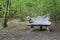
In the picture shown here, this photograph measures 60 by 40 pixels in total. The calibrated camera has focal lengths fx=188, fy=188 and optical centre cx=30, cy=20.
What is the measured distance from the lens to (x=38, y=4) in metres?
15.3

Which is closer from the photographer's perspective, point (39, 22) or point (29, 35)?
point (29, 35)

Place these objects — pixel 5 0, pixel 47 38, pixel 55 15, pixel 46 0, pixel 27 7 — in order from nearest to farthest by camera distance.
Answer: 1. pixel 47 38
2. pixel 5 0
3. pixel 46 0
4. pixel 55 15
5. pixel 27 7

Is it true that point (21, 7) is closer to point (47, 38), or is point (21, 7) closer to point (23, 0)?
point (23, 0)

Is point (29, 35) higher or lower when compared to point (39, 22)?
lower

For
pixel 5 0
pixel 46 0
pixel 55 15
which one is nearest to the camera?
pixel 5 0

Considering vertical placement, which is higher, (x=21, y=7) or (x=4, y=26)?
(x=21, y=7)

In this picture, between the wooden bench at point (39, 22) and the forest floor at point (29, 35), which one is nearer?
the forest floor at point (29, 35)

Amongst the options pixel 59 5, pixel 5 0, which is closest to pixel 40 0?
pixel 59 5

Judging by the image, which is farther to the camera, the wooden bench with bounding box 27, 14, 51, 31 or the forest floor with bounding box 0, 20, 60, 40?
the wooden bench with bounding box 27, 14, 51, 31

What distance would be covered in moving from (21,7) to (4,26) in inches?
198

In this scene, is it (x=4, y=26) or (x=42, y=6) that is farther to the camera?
(x=42, y=6)

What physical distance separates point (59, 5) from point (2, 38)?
6868mm

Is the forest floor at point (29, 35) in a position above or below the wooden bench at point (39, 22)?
below

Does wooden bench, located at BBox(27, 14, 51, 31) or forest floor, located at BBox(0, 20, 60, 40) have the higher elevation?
wooden bench, located at BBox(27, 14, 51, 31)
